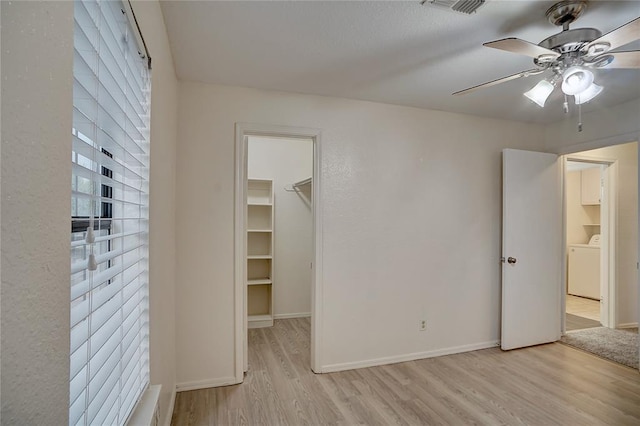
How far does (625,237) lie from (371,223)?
3587mm

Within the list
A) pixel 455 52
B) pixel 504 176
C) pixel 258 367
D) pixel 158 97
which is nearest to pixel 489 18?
pixel 455 52

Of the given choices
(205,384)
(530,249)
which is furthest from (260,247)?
(530,249)

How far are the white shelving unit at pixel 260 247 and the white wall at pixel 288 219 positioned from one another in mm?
119

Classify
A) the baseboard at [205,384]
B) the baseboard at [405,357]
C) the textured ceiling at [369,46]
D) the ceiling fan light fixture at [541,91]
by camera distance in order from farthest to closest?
the baseboard at [405,357] → the baseboard at [205,384] → the ceiling fan light fixture at [541,91] → the textured ceiling at [369,46]

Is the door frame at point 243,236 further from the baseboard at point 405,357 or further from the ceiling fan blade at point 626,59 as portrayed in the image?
the ceiling fan blade at point 626,59

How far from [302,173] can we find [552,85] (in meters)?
3.07

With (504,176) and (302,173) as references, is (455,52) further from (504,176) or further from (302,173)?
(302,173)

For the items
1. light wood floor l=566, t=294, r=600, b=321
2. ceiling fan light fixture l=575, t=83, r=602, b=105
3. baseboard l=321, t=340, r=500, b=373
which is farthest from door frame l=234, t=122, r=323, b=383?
light wood floor l=566, t=294, r=600, b=321

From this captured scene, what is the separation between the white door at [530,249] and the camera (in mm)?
3318

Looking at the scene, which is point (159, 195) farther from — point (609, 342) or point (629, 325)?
point (629, 325)

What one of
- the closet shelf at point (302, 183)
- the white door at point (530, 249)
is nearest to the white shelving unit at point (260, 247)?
the closet shelf at point (302, 183)

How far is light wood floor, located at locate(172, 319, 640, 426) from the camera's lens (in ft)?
7.15

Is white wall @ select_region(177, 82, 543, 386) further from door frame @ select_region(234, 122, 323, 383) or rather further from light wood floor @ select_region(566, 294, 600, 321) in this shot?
light wood floor @ select_region(566, 294, 600, 321)

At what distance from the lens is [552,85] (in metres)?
1.86
